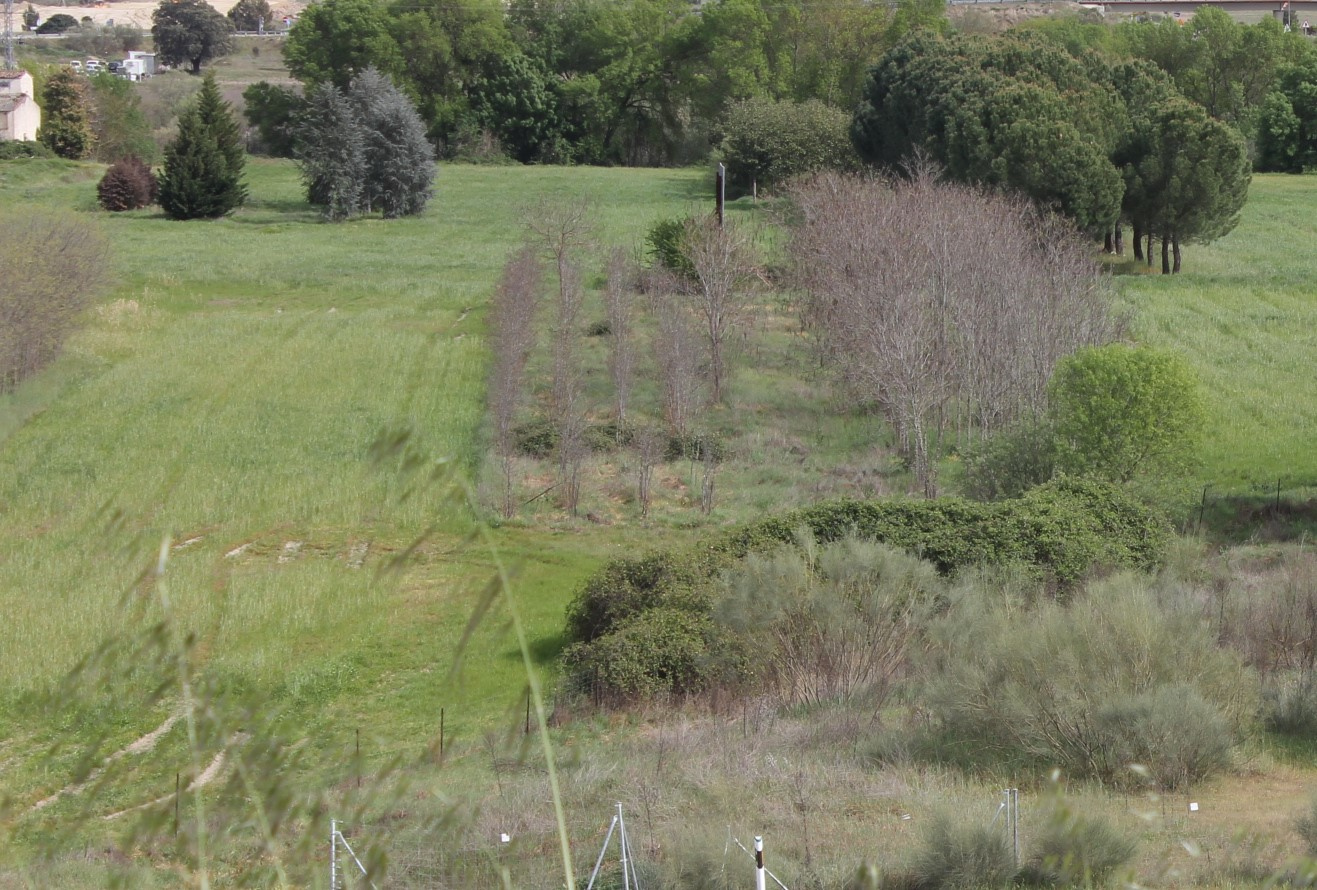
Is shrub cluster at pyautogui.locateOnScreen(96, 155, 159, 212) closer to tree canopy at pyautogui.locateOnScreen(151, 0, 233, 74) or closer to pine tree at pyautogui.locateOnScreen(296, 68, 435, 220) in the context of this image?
pine tree at pyautogui.locateOnScreen(296, 68, 435, 220)

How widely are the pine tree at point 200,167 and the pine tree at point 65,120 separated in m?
16.9

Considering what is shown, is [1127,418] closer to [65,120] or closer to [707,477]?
[707,477]

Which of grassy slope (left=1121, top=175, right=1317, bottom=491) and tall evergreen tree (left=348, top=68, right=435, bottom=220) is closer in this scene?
grassy slope (left=1121, top=175, right=1317, bottom=491)

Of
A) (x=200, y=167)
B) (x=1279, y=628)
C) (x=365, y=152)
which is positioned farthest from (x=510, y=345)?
(x=200, y=167)

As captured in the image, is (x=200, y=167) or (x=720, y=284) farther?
(x=200, y=167)

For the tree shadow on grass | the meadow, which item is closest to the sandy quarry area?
the meadow

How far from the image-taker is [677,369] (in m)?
28.3

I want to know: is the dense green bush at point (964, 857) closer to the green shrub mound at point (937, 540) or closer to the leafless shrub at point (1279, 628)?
the leafless shrub at point (1279, 628)

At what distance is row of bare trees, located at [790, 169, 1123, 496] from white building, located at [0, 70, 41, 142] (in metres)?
51.6

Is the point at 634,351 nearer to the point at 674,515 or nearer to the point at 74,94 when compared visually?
the point at 674,515

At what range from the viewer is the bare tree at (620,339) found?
1141 inches

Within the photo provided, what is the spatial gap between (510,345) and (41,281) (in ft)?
35.7

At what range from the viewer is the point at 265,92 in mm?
79375

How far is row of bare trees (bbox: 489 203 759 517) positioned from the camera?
26109 millimetres
